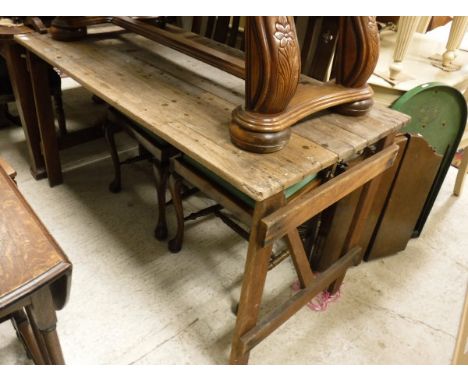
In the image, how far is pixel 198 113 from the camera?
1055 mm

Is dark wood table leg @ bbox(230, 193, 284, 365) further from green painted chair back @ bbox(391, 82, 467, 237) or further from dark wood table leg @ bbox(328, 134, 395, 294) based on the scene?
green painted chair back @ bbox(391, 82, 467, 237)

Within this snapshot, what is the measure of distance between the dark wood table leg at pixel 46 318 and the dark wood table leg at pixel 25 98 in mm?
1284

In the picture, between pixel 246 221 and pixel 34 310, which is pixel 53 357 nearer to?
pixel 34 310

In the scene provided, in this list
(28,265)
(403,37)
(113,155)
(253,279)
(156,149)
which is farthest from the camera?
(113,155)

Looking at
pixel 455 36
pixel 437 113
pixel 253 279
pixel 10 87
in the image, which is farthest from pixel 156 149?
pixel 455 36

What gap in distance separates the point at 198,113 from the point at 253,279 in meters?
0.48

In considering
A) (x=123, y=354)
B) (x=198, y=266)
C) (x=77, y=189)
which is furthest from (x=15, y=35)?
(x=123, y=354)

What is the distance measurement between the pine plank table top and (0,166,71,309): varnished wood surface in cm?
35

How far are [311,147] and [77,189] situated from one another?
1522mm

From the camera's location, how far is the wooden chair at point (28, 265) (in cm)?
67

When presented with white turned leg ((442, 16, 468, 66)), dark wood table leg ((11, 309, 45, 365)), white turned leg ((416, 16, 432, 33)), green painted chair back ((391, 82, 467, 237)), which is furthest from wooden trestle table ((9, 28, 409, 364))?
white turned leg ((416, 16, 432, 33))

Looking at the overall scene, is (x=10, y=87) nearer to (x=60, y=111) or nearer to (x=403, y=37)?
(x=60, y=111)

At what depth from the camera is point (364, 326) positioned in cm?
149

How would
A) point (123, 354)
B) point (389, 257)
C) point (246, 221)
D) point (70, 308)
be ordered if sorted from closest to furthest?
1. point (246, 221)
2. point (123, 354)
3. point (70, 308)
4. point (389, 257)
